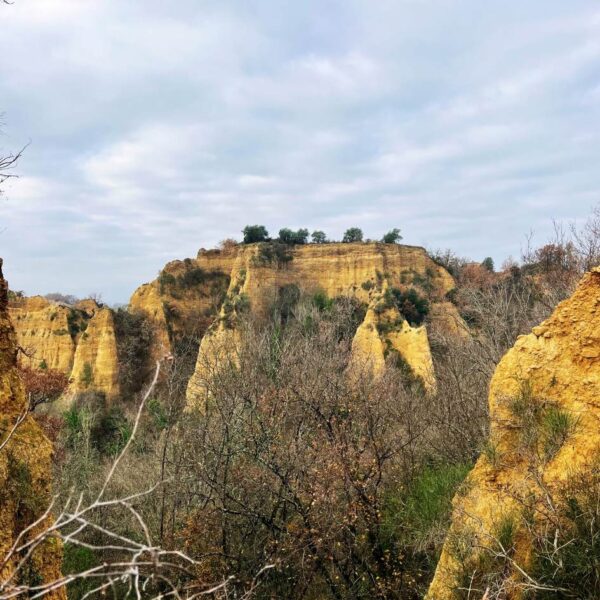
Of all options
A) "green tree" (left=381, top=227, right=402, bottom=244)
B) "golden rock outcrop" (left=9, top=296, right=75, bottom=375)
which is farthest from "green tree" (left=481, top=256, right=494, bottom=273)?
"golden rock outcrop" (left=9, top=296, right=75, bottom=375)

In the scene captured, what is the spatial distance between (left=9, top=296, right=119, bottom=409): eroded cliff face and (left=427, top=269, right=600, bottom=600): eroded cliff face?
31908 millimetres

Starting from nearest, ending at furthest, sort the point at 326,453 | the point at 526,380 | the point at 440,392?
the point at 526,380, the point at 326,453, the point at 440,392

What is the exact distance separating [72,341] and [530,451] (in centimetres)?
3714

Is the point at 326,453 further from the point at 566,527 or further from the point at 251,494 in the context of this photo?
the point at 566,527

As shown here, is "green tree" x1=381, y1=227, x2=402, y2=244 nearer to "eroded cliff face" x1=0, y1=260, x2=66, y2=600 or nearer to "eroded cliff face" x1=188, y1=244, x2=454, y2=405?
"eroded cliff face" x1=188, y1=244, x2=454, y2=405

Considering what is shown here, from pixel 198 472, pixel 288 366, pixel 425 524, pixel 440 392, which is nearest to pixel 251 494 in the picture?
pixel 198 472

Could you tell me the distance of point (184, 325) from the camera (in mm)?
40969

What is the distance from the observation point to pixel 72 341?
123ft

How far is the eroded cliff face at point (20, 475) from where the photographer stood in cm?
456

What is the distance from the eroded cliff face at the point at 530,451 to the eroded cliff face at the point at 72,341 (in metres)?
31.9

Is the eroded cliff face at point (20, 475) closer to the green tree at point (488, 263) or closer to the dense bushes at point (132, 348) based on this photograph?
the dense bushes at point (132, 348)

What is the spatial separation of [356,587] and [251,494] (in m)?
2.60

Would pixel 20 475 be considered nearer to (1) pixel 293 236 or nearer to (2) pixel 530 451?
(2) pixel 530 451

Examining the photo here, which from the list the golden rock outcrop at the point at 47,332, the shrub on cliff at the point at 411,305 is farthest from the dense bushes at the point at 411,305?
the golden rock outcrop at the point at 47,332
